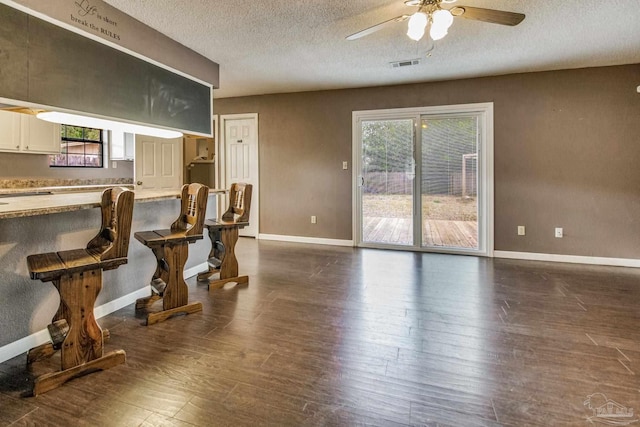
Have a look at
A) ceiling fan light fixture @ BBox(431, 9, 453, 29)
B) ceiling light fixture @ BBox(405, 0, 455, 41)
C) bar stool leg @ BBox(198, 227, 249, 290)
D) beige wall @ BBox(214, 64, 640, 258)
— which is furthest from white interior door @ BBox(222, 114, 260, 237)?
ceiling fan light fixture @ BBox(431, 9, 453, 29)

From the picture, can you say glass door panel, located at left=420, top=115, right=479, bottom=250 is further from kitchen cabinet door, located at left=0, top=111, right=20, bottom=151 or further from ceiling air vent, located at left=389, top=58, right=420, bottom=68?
kitchen cabinet door, located at left=0, top=111, right=20, bottom=151

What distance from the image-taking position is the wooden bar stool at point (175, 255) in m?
2.51

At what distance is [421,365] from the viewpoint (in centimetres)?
194

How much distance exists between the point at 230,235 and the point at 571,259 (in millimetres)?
4071

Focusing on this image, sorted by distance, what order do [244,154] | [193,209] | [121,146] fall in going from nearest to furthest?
[193,209]
[121,146]
[244,154]

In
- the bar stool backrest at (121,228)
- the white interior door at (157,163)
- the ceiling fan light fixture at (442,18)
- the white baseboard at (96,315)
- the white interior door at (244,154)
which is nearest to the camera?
the bar stool backrest at (121,228)

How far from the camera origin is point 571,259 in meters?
4.25

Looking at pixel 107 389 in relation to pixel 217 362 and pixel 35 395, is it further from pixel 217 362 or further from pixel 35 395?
pixel 217 362

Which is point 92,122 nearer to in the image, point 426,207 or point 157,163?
point 157,163

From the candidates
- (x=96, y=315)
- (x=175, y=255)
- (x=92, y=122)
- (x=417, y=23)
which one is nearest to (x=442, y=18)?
(x=417, y=23)

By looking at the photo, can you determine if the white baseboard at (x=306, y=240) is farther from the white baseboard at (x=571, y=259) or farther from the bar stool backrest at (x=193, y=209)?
the bar stool backrest at (x=193, y=209)

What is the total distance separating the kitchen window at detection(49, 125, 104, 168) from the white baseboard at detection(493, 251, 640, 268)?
241 inches

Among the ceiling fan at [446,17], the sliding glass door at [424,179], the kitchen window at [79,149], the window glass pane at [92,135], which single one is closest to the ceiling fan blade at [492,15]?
the ceiling fan at [446,17]

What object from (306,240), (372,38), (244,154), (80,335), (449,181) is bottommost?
(80,335)
